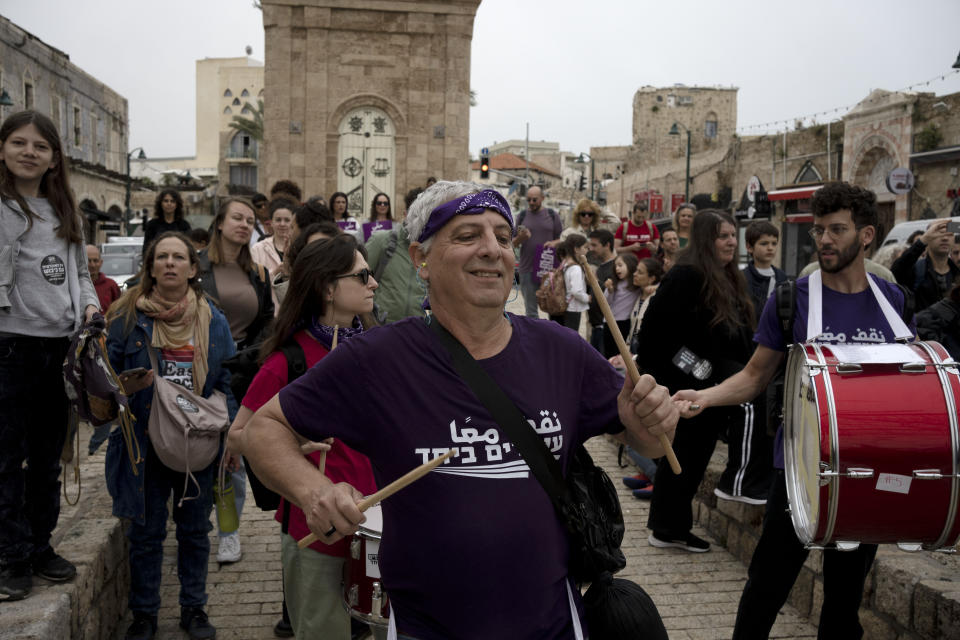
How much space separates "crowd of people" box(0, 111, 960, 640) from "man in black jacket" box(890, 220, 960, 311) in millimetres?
19

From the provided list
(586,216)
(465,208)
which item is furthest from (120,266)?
(465,208)

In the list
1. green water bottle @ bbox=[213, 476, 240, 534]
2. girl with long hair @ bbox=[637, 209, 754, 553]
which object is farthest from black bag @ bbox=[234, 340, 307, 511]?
girl with long hair @ bbox=[637, 209, 754, 553]

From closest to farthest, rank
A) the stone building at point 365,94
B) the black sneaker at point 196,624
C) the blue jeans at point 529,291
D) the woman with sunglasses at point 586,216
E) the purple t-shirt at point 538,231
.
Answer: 1. the black sneaker at point 196,624
2. the woman with sunglasses at point 586,216
3. the purple t-shirt at point 538,231
4. the blue jeans at point 529,291
5. the stone building at point 365,94

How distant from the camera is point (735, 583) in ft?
16.4

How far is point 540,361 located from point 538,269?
941 centimetres

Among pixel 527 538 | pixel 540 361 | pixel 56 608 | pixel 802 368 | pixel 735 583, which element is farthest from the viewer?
pixel 735 583

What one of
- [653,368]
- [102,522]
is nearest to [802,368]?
[653,368]

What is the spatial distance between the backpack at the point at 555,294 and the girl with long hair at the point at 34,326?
19.7 ft

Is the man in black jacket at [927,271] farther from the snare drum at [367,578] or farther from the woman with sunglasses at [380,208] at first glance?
the snare drum at [367,578]

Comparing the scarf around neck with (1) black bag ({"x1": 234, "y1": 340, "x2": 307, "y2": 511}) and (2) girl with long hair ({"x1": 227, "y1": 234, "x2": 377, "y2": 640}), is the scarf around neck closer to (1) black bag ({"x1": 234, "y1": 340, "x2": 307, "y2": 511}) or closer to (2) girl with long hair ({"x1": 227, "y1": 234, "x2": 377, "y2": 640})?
(1) black bag ({"x1": 234, "y1": 340, "x2": 307, "y2": 511})

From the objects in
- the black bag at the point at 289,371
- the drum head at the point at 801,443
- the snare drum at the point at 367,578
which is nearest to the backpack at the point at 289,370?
the black bag at the point at 289,371

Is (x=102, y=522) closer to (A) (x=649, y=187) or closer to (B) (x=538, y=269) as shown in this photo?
(B) (x=538, y=269)

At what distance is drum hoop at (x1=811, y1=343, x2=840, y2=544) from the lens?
275 centimetres

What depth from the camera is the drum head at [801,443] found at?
113 inches
